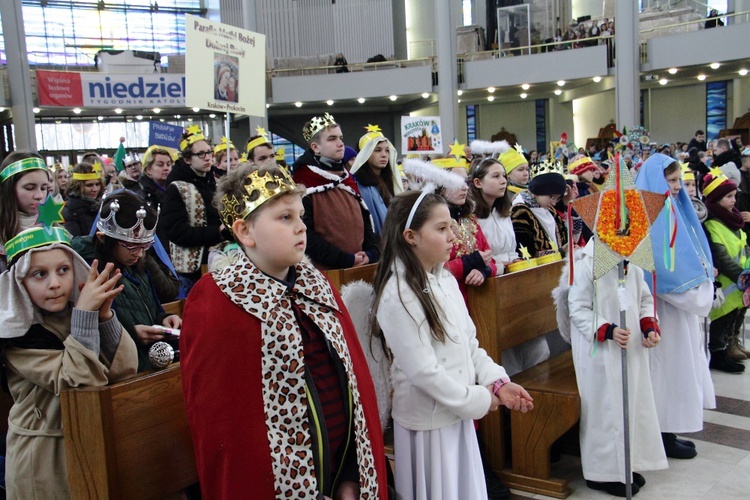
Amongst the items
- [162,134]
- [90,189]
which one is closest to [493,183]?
[90,189]

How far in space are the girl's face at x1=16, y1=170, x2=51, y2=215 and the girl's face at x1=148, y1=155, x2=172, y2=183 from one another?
1.96 metres

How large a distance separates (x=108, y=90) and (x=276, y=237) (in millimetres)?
17678

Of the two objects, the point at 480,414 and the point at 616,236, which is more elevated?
the point at 616,236

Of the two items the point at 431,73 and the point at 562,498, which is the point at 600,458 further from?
the point at 431,73

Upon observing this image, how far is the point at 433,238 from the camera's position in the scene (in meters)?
2.62

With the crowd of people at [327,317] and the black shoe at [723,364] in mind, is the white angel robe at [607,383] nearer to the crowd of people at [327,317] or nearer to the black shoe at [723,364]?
the crowd of people at [327,317]

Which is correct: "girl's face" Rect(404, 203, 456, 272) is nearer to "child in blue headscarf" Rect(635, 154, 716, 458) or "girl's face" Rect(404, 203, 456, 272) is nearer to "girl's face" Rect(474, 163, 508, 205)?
"girl's face" Rect(474, 163, 508, 205)

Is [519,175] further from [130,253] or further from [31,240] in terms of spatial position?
[31,240]

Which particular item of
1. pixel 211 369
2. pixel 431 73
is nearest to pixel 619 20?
pixel 431 73

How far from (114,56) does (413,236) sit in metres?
18.3

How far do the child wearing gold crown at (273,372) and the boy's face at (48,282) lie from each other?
20.7 inches

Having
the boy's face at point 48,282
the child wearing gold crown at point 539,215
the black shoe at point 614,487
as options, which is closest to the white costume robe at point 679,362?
the black shoe at point 614,487

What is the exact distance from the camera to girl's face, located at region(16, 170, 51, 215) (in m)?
3.19

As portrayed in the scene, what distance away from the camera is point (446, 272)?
2.83 metres
